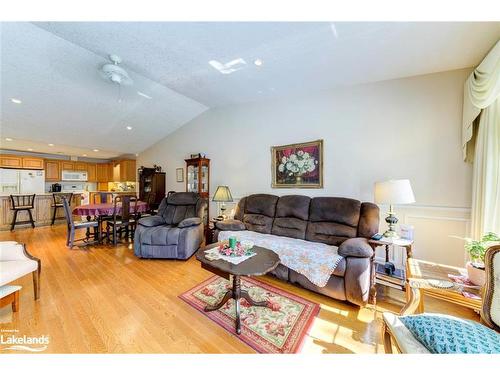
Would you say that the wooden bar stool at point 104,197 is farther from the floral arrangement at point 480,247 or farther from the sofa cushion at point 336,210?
the floral arrangement at point 480,247

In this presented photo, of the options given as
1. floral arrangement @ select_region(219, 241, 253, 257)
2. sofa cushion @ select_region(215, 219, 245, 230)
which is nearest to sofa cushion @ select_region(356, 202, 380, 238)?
floral arrangement @ select_region(219, 241, 253, 257)

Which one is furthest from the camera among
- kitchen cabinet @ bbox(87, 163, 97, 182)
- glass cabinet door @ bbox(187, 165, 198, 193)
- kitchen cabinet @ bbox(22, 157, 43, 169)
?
kitchen cabinet @ bbox(87, 163, 97, 182)

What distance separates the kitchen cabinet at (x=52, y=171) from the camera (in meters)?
5.80

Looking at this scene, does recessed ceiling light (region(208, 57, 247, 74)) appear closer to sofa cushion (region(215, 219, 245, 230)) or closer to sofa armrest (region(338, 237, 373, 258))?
sofa cushion (region(215, 219, 245, 230))

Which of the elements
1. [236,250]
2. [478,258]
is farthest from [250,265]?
[478,258]

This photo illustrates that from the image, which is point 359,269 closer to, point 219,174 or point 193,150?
point 219,174

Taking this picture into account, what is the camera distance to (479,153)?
6.13 ft

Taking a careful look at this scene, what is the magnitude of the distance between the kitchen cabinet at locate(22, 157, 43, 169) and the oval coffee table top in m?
6.89

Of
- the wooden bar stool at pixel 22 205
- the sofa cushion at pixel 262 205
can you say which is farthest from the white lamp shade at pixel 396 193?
the wooden bar stool at pixel 22 205

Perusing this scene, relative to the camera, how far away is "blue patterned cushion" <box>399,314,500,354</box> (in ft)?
2.76

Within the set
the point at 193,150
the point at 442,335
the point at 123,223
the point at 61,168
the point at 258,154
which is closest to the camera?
the point at 442,335

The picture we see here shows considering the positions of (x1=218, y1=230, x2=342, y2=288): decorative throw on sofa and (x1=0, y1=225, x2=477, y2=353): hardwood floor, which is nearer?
(x1=0, y1=225, x2=477, y2=353): hardwood floor

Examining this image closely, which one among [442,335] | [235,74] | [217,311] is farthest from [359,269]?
[235,74]
